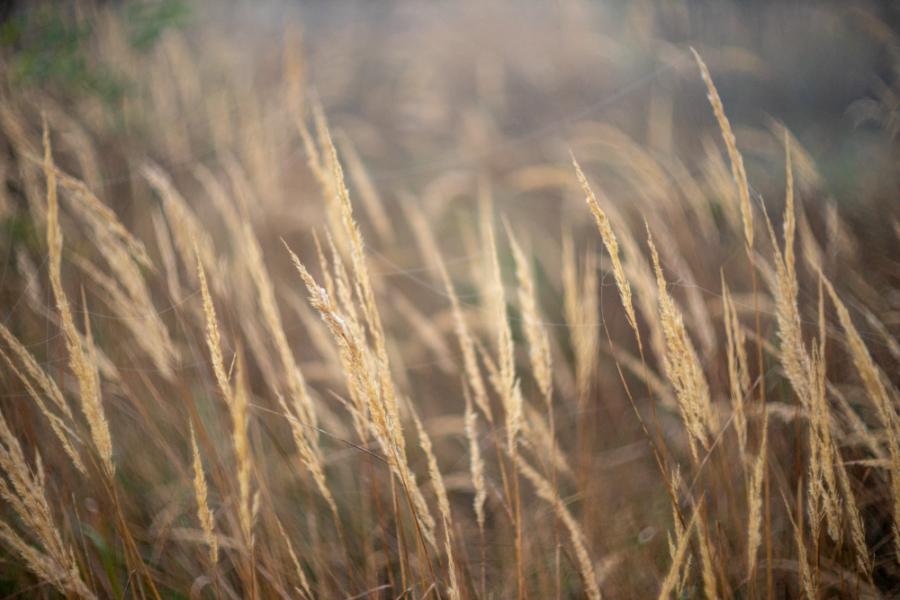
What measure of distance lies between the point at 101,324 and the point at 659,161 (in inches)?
81.8

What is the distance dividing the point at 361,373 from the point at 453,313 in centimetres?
32

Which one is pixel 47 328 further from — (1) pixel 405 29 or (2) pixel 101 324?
(1) pixel 405 29

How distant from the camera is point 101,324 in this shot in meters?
1.72

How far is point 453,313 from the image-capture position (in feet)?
3.07

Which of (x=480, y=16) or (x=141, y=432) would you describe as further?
(x=480, y=16)

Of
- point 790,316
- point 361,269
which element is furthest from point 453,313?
point 790,316

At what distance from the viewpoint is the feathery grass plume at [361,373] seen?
1.97 ft

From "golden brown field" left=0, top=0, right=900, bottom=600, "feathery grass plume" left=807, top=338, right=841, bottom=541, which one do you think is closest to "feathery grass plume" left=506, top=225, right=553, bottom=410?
"golden brown field" left=0, top=0, right=900, bottom=600

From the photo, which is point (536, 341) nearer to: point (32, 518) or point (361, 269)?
point (361, 269)

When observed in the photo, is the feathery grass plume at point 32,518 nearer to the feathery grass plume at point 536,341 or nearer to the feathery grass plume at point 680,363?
the feathery grass plume at point 536,341

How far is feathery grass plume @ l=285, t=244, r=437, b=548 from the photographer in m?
0.60

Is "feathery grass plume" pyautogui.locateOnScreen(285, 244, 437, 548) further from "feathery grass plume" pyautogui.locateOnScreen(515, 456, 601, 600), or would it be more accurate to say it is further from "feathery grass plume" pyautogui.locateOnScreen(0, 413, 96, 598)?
"feathery grass plume" pyautogui.locateOnScreen(0, 413, 96, 598)

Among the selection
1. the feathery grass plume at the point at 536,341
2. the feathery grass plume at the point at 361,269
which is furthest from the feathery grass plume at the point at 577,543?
the feathery grass plume at the point at 361,269

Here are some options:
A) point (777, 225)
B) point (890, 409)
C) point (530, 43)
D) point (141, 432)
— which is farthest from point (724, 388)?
point (530, 43)
